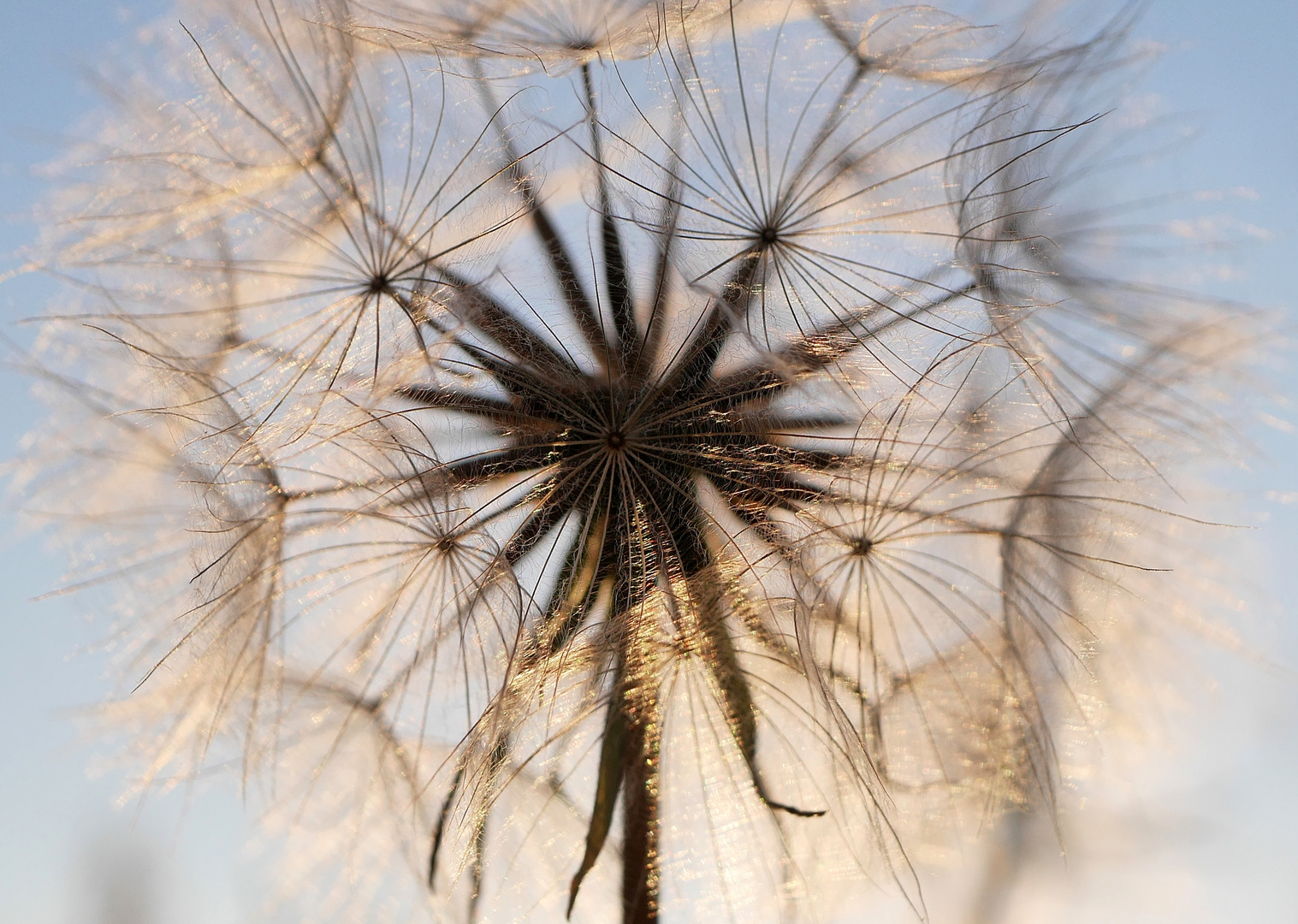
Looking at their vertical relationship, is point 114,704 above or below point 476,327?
below

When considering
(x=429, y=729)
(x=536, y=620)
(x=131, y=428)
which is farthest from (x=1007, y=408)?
(x=131, y=428)

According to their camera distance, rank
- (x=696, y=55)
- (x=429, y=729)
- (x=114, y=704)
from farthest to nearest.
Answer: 1. (x=114, y=704)
2. (x=429, y=729)
3. (x=696, y=55)

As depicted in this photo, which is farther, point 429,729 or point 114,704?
point 114,704

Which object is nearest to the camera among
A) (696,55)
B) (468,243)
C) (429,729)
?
(468,243)

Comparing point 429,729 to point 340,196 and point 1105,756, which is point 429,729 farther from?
point 1105,756

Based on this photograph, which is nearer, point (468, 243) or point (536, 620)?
point (468, 243)

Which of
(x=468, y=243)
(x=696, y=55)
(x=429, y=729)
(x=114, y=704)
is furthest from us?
(x=114, y=704)

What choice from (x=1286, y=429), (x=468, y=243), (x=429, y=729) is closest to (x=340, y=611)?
(x=429, y=729)

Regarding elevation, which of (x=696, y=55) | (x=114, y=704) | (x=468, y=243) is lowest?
(x=114, y=704)

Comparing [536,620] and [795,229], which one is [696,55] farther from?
[536,620]
